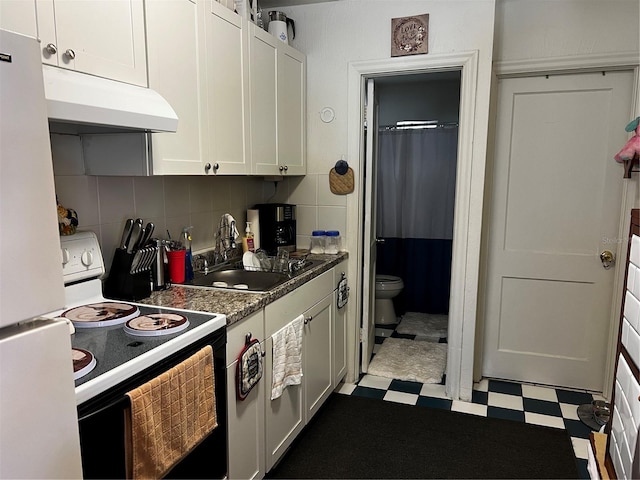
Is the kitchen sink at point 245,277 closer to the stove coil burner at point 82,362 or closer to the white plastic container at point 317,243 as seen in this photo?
the white plastic container at point 317,243

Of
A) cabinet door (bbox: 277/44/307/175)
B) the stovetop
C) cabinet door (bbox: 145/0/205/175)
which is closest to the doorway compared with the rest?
cabinet door (bbox: 277/44/307/175)

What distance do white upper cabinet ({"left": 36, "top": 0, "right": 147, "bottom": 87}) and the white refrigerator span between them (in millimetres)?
620

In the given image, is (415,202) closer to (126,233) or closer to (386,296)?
(386,296)

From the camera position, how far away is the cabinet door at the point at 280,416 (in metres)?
1.94

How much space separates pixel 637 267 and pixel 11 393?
4.86 ft

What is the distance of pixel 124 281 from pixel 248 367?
1.87ft

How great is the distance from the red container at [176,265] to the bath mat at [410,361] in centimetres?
165

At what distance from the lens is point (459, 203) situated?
2652 millimetres

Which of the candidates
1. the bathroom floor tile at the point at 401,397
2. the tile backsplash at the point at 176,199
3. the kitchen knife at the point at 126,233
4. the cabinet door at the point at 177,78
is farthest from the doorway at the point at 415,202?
the kitchen knife at the point at 126,233

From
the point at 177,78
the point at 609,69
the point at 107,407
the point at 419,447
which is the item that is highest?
the point at 609,69

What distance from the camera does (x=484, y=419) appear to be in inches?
102

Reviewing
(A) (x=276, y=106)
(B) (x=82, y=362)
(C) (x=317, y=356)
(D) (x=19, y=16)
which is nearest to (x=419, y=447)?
(C) (x=317, y=356)

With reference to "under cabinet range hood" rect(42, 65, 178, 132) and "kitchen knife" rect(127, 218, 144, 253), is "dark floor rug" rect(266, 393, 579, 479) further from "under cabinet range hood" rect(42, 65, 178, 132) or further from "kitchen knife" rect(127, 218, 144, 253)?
"under cabinet range hood" rect(42, 65, 178, 132)

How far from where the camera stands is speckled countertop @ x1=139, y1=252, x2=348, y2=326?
167 centimetres
